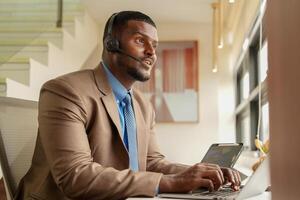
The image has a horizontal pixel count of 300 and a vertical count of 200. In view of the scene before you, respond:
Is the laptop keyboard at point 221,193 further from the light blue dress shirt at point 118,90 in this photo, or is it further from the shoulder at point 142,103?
the shoulder at point 142,103

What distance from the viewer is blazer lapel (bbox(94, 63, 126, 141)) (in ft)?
4.35

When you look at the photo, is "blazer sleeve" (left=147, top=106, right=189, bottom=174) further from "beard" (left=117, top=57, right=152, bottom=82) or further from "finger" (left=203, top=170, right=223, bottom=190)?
"finger" (left=203, top=170, right=223, bottom=190)

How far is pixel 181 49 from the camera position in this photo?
16.7ft

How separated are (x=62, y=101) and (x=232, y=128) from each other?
4022mm

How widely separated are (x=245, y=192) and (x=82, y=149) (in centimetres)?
46

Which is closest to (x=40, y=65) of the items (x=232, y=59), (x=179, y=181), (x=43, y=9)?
(x=43, y=9)

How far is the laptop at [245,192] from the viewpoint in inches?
38.3

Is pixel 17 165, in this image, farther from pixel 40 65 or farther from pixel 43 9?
pixel 43 9

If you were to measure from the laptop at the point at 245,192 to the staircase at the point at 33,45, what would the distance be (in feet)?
5.59

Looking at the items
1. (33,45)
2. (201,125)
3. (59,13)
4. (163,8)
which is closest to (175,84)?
(201,125)

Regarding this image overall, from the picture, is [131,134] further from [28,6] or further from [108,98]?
[28,6]

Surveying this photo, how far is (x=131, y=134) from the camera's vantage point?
1.42 metres

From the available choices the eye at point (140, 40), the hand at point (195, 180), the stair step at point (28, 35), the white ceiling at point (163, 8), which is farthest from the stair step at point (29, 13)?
the hand at point (195, 180)

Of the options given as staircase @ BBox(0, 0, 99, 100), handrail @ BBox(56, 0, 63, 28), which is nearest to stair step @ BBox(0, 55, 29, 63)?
staircase @ BBox(0, 0, 99, 100)
